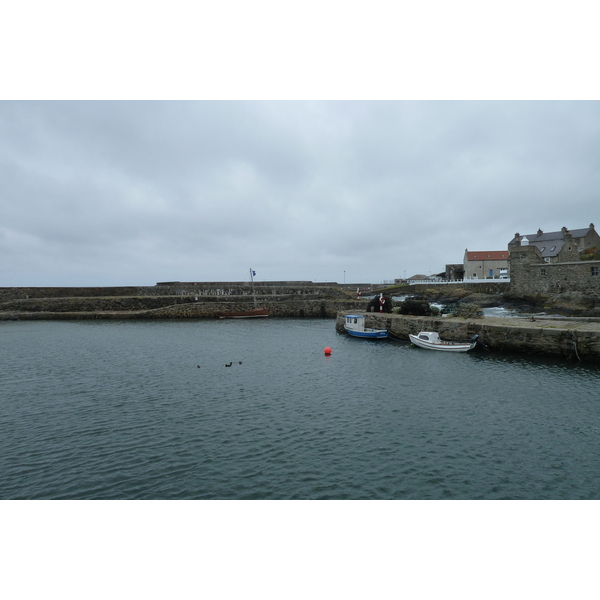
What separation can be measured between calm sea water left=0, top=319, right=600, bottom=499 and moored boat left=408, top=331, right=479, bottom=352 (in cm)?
156

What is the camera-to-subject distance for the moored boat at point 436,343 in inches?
1006

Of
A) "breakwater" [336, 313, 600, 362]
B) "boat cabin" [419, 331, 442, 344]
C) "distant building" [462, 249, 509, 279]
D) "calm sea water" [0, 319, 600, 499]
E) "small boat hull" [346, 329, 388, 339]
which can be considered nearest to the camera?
"calm sea water" [0, 319, 600, 499]

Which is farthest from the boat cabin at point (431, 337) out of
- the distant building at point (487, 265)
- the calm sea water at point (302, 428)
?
the distant building at point (487, 265)

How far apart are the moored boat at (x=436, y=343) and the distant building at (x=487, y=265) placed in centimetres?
4786

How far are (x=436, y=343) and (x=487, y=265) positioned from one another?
50965mm

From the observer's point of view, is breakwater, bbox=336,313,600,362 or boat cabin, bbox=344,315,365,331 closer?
breakwater, bbox=336,313,600,362

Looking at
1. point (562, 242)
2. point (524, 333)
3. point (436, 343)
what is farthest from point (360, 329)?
point (562, 242)

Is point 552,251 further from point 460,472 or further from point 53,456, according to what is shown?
point 53,456

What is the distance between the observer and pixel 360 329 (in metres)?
34.4

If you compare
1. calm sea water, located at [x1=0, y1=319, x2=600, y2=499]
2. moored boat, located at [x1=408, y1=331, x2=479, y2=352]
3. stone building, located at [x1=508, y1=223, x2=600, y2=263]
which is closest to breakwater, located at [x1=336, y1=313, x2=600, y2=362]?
moored boat, located at [x1=408, y1=331, x2=479, y2=352]

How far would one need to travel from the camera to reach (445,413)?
13648 millimetres

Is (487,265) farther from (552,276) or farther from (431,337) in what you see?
(431,337)

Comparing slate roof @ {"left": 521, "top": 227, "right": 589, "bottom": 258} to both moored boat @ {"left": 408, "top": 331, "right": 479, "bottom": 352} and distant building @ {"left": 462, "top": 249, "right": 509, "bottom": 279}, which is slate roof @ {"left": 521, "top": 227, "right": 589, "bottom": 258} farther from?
moored boat @ {"left": 408, "top": 331, "right": 479, "bottom": 352}

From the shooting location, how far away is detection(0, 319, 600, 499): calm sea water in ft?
28.9
